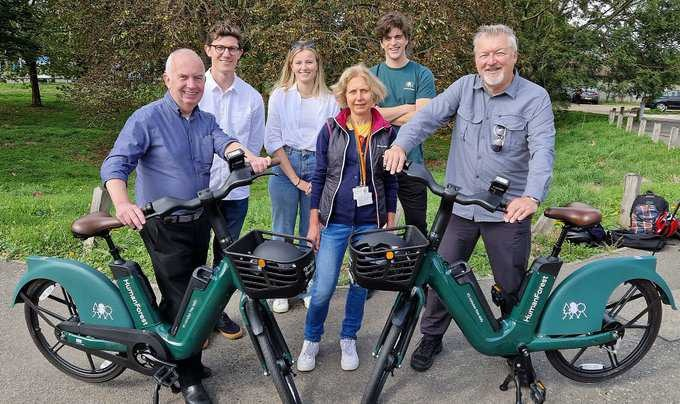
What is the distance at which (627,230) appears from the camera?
243 inches

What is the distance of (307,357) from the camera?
11.2ft

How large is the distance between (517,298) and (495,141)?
2.95ft

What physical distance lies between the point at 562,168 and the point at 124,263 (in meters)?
12.2

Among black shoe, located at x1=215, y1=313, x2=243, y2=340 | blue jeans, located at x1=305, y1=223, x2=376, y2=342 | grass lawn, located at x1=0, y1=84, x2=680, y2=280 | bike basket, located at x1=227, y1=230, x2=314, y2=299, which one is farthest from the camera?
grass lawn, located at x1=0, y1=84, x2=680, y2=280

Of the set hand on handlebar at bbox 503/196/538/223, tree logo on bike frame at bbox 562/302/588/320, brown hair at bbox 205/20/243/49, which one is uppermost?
brown hair at bbox 205/20/243/49

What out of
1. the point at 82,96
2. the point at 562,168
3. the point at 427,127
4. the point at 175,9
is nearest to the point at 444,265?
the point at 427,127

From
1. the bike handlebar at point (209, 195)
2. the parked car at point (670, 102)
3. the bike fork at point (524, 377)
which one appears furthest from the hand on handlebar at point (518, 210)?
the parked car at point (670, 102)

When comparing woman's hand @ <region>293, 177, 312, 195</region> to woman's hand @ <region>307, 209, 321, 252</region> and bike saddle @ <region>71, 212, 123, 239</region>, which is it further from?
bike saddle @ <region>71, 212, 123, 239</region>

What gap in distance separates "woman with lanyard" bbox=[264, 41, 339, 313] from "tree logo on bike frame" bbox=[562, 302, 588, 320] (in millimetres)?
1855

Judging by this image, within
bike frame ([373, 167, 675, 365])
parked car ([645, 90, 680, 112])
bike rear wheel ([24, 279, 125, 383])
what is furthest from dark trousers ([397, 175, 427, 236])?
parked car ([645, 90, 680, 112])

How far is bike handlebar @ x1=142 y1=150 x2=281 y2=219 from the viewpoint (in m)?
2.62

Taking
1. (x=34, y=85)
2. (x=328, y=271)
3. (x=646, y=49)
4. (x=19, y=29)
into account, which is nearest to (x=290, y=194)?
(x=328, y=271)

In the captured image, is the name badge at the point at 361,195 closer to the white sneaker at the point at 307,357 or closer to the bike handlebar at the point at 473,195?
the bike handlebar at the point at 473,195

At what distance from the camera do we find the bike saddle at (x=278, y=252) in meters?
2.50
